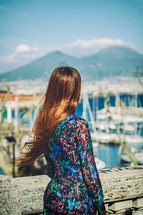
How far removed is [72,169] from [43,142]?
0.39 m

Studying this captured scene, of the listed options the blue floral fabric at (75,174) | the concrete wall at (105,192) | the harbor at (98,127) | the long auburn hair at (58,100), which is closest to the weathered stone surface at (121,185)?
the concrete wall at (105,192)

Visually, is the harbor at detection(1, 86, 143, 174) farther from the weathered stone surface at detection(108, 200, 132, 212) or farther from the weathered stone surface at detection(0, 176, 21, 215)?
the weathered stone surface at detection(0, 176, 21, 215)

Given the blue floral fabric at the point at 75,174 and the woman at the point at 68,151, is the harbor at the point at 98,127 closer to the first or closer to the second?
the woman at the point at 68,151

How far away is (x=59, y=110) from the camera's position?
6.00 feet

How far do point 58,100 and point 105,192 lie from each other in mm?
1128

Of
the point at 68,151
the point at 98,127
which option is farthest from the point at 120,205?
the point at 98,127

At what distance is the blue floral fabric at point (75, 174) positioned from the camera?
1655 mm

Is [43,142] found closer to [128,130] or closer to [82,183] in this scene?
[82,183]

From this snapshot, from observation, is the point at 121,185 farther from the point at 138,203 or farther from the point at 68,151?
the point at 68,151

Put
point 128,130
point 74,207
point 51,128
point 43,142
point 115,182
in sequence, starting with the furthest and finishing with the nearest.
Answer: point 128,130
point 115,182
point 43,142
point 51,128
point 74,207

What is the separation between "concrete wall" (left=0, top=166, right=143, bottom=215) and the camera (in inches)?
75.0

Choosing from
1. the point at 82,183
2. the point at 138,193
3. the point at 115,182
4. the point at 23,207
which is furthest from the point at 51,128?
the point at 138,193

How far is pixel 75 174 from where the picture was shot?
5.57 feet

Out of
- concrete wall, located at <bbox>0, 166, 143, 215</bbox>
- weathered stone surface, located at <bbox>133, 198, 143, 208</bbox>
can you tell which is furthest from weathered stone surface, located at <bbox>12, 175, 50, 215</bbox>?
weathered stone surface, located at <bbox>133, 198, 143, 208</bbox>
